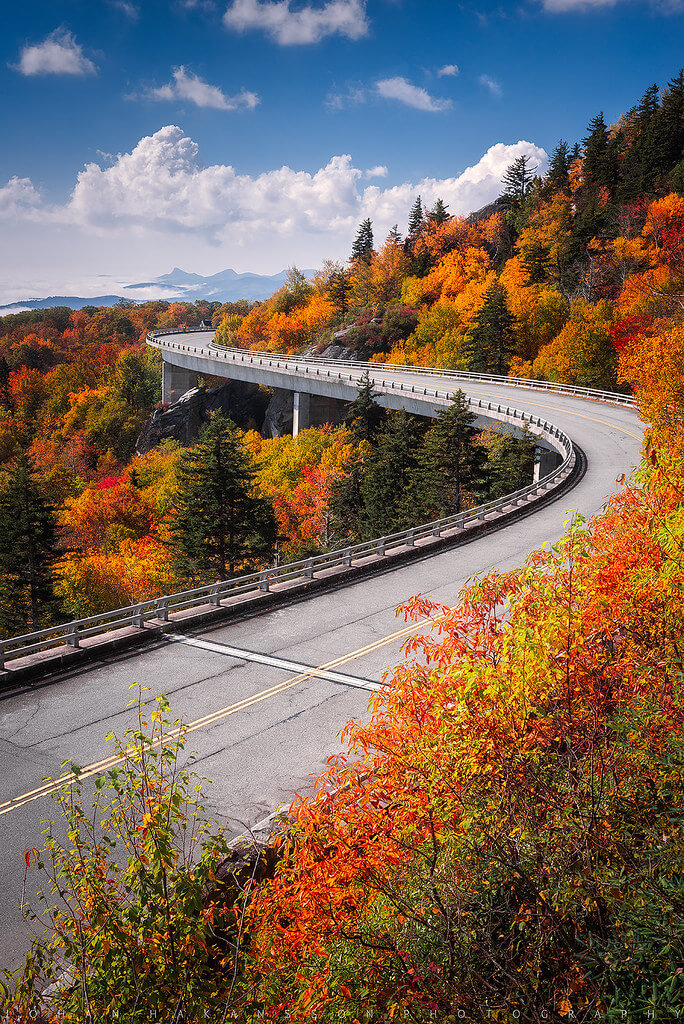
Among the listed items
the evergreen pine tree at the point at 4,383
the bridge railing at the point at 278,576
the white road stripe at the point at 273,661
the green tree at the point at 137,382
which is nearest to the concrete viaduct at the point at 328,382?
the bridge railing at the point at 278,576

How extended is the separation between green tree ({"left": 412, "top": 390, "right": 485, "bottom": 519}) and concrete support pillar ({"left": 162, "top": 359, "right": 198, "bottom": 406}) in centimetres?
6756

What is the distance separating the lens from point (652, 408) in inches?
942

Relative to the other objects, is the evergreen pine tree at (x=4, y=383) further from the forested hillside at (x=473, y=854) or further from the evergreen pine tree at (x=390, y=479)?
the forested hillside at (x=473, y=854)

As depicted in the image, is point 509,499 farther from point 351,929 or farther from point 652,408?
point 351,929

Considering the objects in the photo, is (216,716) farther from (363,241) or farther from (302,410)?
(363,241)

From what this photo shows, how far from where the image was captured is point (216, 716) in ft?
43.6

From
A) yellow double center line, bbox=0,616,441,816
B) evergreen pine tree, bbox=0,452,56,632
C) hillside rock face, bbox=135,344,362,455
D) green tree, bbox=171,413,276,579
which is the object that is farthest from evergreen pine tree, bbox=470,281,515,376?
yellow double center line, bbox=0,616,441,816

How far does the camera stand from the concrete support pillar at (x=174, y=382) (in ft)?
344

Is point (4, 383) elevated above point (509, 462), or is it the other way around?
point (4, 383)

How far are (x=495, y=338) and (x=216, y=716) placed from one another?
63.4 m

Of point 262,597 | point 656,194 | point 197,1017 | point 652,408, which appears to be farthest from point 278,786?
point 656,194

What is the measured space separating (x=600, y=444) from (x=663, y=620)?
32.5 metres

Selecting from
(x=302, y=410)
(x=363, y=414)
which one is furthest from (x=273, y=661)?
(x=302, y=410)

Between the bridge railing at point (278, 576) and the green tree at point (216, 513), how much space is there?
13534 millimetres
